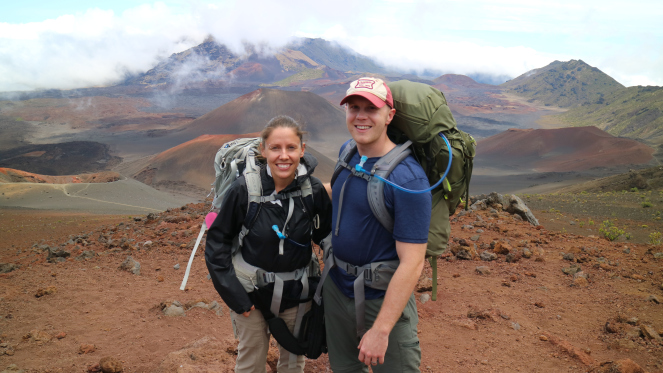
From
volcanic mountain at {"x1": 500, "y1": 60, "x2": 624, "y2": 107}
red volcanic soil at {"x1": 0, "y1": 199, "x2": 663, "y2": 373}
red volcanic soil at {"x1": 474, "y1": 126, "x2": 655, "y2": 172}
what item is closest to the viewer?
red volcanic soil at {"x1": 0, "y1": 199, "x2": 663, "y2": 373}

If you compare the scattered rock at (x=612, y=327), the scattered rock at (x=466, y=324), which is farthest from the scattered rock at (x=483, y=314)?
the scattered rock at (x=612, y=327)

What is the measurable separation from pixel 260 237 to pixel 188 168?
2945cm

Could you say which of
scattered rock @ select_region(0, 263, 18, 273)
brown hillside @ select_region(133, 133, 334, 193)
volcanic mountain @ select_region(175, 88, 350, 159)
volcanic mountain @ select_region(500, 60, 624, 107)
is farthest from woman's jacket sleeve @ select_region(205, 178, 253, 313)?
volcanic mountain @ select_region(500, 60, 624, 107)

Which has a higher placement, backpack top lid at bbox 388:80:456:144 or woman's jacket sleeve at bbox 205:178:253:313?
backpack top lid at bbox 388:80:456:144

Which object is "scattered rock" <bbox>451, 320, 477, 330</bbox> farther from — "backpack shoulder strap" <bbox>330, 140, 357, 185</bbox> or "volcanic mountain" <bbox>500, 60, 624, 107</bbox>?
"volcanic mountain" <bbox>500, 60, 624, 107</bbox>

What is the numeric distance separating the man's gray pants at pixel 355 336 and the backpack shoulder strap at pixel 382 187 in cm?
36

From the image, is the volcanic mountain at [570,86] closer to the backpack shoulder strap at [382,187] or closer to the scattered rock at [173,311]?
the scattered rock at [173,311]

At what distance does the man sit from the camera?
153 centimetres

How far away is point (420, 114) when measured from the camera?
1668mm

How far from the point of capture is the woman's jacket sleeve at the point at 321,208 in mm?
2004

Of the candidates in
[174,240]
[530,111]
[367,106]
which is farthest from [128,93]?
[367,106]

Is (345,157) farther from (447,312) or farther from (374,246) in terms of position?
Result: (447,312)

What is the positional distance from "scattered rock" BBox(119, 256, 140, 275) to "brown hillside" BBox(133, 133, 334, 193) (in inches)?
837

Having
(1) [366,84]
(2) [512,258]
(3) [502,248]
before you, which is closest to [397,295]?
(1) [366,84]
